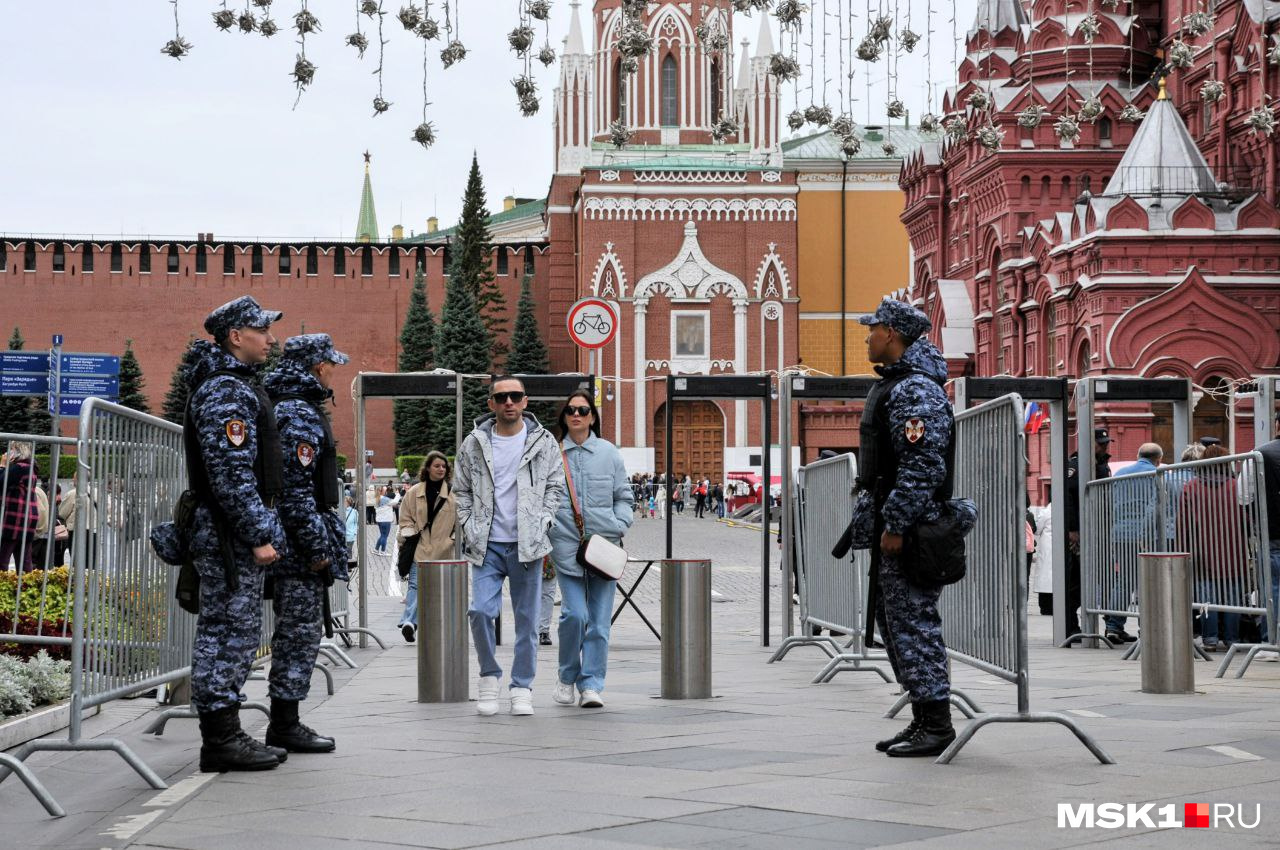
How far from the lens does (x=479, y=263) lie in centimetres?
8169

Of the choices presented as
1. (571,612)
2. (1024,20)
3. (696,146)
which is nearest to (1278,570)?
(571,612)

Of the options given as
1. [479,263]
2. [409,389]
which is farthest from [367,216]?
[409,389]

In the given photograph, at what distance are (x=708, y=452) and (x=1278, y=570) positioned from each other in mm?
61118

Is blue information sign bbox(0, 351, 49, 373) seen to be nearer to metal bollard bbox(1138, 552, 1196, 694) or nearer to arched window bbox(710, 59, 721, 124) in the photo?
metal bollard bbox(1138, 552, 1196, 694)

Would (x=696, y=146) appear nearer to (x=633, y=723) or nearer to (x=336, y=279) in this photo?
(x=336, y=279)

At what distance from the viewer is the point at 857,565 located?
12.8m

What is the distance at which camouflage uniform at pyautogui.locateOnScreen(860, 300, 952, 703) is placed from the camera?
7.67 metres

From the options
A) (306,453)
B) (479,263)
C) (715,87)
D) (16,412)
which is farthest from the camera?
(479,263)

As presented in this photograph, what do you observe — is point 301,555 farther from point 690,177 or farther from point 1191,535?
point 690,177

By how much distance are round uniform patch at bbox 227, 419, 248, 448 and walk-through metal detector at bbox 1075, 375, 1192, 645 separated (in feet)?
30.1

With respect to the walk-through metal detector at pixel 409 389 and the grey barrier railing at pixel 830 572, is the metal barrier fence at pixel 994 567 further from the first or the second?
the walk-through metal detector at pixel 409 389

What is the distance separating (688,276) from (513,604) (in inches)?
2532

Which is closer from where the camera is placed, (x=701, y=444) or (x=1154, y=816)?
(x=1154, y=816)

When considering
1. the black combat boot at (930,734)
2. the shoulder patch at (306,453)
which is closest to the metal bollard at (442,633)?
the shoulder patch at (306,453)
